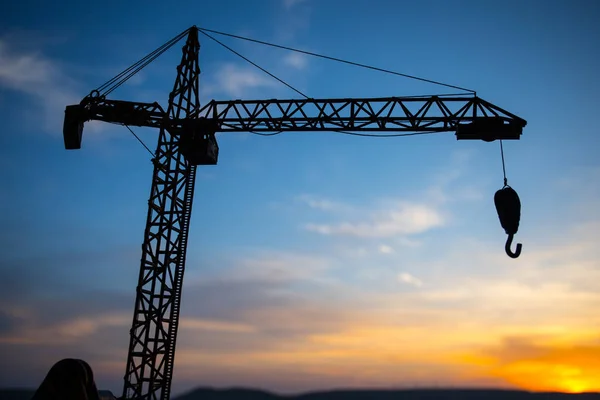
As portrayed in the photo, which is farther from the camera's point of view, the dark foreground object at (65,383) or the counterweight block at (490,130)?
the counterweight block at (490,130)

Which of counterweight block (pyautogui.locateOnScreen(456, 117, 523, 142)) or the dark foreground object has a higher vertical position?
counterweight block (pyautogui.locateOnScreen(456, 117, 523, 142))

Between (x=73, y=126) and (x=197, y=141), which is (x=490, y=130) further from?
(x=73, y=126)

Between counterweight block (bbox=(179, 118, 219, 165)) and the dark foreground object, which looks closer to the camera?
the dark foreground object

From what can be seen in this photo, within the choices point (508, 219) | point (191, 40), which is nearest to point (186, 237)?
point (191, 40)

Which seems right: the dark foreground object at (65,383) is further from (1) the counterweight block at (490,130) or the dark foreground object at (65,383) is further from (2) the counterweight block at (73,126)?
(2) the counterweight block at (73,126)

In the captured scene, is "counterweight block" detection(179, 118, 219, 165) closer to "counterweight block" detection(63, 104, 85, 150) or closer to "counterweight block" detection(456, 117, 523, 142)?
"counterweight block" detection(63, 104, 85, 150)

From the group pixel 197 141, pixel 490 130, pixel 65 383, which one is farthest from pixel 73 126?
pixel 65 383

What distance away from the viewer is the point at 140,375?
2144 centimetres

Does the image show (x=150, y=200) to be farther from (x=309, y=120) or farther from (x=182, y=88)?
(x=309, y=120)

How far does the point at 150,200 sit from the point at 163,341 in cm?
545

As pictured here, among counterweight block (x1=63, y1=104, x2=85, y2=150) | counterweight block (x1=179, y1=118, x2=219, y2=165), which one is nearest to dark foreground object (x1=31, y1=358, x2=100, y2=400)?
counterweight block (x1=179, y1=118, x2=219, y2=165)

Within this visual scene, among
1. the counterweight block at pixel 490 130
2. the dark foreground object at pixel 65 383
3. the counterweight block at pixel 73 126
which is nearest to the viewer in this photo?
the dark foreground object at pixel 65 383

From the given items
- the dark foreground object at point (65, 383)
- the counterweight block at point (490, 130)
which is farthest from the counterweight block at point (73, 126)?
the dark foreground object at point (65, 383)

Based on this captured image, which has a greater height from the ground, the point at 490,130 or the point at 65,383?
the point at 490,130
